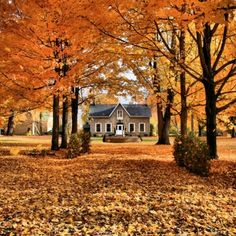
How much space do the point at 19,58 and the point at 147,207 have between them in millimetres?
11028

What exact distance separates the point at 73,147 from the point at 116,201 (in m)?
8.96

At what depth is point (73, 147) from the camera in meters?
16.5

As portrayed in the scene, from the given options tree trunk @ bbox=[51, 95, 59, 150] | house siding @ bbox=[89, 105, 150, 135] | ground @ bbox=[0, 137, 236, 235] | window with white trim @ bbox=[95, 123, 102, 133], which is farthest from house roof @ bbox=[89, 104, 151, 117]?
ground @ bbox=[0, 137, 236, 235]

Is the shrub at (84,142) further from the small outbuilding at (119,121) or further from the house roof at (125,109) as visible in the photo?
the house roof at (125,109)

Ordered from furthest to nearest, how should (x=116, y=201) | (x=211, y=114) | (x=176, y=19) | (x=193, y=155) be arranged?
(x=211, y=114) → (x=193, y=155) → (x=176, y=19) → (x=116, y=201)

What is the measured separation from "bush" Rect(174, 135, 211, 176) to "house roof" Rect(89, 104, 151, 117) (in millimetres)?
54675

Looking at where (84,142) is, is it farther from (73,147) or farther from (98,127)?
(98,127)

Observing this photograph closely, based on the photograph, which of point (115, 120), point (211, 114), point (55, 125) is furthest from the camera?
point (115, 120)

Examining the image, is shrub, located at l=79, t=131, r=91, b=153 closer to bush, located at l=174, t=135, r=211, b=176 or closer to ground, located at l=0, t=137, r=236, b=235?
ground, located at l=0, t=137, r=236, b=235

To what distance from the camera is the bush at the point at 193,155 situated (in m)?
11.4

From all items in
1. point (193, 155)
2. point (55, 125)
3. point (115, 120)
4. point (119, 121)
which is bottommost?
point (193, 155)

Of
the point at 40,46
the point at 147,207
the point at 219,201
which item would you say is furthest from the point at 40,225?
the point at 40,46

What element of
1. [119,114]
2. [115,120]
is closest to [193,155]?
[115,120]

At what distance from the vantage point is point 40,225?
244 inches
